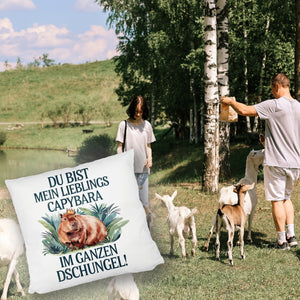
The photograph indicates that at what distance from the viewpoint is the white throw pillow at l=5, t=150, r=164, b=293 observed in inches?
132

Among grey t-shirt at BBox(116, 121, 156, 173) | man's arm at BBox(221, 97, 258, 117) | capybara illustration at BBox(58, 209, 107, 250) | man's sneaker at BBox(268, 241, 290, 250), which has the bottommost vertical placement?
man's sneaker at BBox(268, 241, 290, 250)

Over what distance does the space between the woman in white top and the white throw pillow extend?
4.79 ft

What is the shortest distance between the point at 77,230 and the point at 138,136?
1.82 metres

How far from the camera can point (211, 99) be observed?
9.87m

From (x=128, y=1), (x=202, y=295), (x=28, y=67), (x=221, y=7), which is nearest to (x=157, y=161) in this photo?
(x=128, y=1)

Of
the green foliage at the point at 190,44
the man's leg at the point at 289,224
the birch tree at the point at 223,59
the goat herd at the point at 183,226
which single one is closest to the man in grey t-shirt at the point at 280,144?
the man's leg at the point at 289,224

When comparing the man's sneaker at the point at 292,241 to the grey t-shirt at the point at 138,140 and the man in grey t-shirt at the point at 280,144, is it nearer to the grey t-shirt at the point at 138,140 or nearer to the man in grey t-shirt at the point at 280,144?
the man in grey t-shirt at the point at 280,144

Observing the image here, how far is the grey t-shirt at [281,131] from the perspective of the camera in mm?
5523

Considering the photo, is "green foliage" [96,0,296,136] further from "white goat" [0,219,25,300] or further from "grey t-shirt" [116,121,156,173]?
"white goat" [0,219,25,300]

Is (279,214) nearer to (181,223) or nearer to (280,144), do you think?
(280,144)

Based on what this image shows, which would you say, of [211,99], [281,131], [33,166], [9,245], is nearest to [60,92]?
[211,99]

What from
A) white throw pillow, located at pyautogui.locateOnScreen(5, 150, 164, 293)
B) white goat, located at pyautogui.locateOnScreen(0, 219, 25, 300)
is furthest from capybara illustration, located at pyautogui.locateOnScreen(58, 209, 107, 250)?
white goat, located at pyautogui.locateOnScreen(0, 219, 25, 300)

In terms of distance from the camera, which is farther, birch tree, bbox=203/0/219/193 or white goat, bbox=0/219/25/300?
birch tree, bbox=203/0/219/193

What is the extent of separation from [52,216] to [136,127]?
1.91 meters
